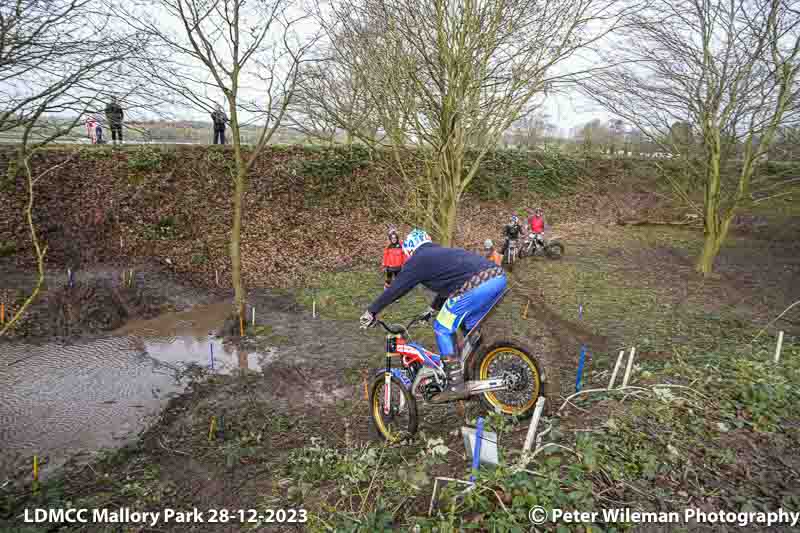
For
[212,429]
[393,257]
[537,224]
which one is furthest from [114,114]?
[537,224]

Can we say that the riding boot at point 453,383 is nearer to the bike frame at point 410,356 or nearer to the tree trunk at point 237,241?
the bike frame at point 410,356

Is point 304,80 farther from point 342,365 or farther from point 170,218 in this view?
point 170,218

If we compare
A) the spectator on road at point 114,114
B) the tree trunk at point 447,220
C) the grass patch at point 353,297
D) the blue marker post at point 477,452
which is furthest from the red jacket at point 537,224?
the spectator on road at point 114,114

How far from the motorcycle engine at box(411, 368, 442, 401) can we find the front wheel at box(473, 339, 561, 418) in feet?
1.42

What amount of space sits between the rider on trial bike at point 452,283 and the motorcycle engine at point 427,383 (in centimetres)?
27

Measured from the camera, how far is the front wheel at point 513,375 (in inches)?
154

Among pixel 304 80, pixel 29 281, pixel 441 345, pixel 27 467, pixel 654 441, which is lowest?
pixel 27 467

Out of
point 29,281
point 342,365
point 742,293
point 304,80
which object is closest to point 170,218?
point 29,281

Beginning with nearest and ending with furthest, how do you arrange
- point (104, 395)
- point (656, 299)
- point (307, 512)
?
point (307, 512)
point (104, 395)
point (656, 299)

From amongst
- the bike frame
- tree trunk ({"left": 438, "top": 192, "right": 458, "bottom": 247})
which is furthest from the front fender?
tree trunk ({"left": 438, "top": 192, "right": 458, "bottom": 247})

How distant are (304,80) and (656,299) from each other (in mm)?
9704

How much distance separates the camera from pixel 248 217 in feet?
52.0

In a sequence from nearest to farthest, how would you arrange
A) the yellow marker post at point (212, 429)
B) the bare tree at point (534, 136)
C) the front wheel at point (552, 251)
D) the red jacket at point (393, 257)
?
1. the yellow marker post at point (212, 429)
2. the red jacket at point (393, 257)
3. the front wheel at point (552, 251)
4. the bare tree at point (534, 136)

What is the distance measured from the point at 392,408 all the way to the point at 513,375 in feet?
4.38
